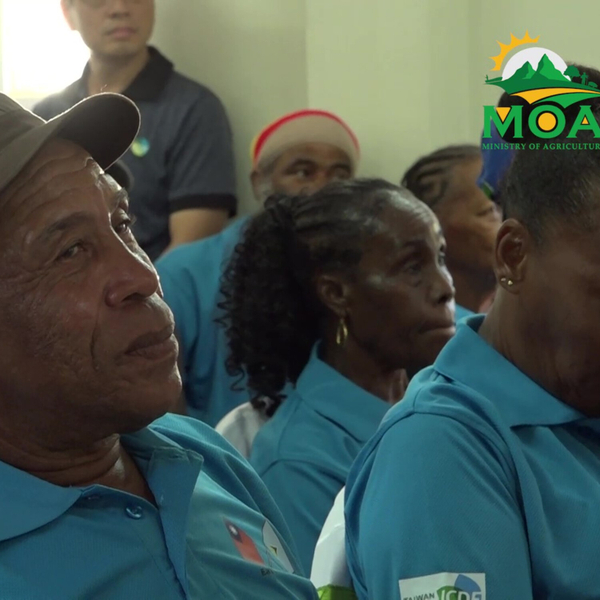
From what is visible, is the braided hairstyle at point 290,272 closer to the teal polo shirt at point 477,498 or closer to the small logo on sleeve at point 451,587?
the teal polo shirt at point 477,498

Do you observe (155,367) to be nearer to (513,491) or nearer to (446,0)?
(513,491)

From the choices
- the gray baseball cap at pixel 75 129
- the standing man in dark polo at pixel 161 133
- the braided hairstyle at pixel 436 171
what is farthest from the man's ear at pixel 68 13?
the gray baseball cap at pixel 75 129

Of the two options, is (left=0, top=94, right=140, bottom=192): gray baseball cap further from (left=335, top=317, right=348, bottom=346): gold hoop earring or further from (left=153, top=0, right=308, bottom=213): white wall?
(left=153, top=0, right=308, bottom=213): white wall

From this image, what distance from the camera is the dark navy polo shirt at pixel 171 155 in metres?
3.29

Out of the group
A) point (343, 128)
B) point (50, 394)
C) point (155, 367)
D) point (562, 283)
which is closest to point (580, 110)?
point (562, 283)

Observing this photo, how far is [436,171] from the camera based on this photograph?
2.88 metres

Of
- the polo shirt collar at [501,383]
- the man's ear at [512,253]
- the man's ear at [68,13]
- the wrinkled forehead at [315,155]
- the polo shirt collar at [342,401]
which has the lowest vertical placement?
the polo shirt collar at [342,401]

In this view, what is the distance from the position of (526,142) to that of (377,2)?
6.01 feet

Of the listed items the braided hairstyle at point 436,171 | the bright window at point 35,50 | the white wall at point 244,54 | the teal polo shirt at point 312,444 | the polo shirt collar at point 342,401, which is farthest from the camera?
the bright window at point 35,50

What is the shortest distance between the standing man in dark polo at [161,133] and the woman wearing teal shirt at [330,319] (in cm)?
101

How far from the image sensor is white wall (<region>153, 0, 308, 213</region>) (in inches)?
134

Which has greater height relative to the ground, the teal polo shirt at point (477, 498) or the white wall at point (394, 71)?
the white wall at point (394, 71)

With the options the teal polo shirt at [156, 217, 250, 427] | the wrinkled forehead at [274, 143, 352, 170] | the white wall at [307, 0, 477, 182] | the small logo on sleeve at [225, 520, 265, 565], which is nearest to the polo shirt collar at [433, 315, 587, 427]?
the small logo on sleeve at [225, 520, 265, 565]

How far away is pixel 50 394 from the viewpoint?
3.53 ft
